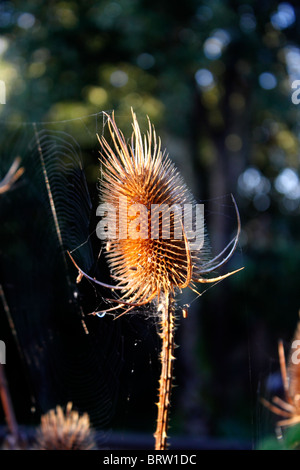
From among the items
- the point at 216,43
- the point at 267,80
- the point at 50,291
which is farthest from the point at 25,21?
the point at 50,291

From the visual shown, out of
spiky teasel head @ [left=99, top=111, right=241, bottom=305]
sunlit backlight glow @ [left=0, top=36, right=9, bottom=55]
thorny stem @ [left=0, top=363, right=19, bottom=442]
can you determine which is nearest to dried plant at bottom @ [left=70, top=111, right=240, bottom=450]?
spiky teasel head @ [left=99, top=111, right=241, bottom=305]

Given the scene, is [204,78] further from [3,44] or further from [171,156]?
[3,44]

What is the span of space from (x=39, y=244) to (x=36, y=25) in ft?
12.9

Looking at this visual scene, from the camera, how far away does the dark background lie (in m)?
4.52

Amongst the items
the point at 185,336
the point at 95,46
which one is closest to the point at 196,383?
the point at 185,336

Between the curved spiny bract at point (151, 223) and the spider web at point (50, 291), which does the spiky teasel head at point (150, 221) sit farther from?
the spider web at point (50, 291)

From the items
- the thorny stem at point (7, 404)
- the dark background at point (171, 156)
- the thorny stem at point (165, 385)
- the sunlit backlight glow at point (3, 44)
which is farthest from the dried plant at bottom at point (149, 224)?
the sunlit backlight glow at point (3, 44)

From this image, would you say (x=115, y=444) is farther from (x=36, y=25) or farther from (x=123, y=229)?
(x=36, y=25)

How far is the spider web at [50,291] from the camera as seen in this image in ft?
9.91

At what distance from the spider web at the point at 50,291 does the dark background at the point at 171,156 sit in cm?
3

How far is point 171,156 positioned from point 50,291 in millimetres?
3356

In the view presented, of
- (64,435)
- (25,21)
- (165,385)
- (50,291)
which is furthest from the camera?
(25,21)

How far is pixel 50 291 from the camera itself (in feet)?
17.5
